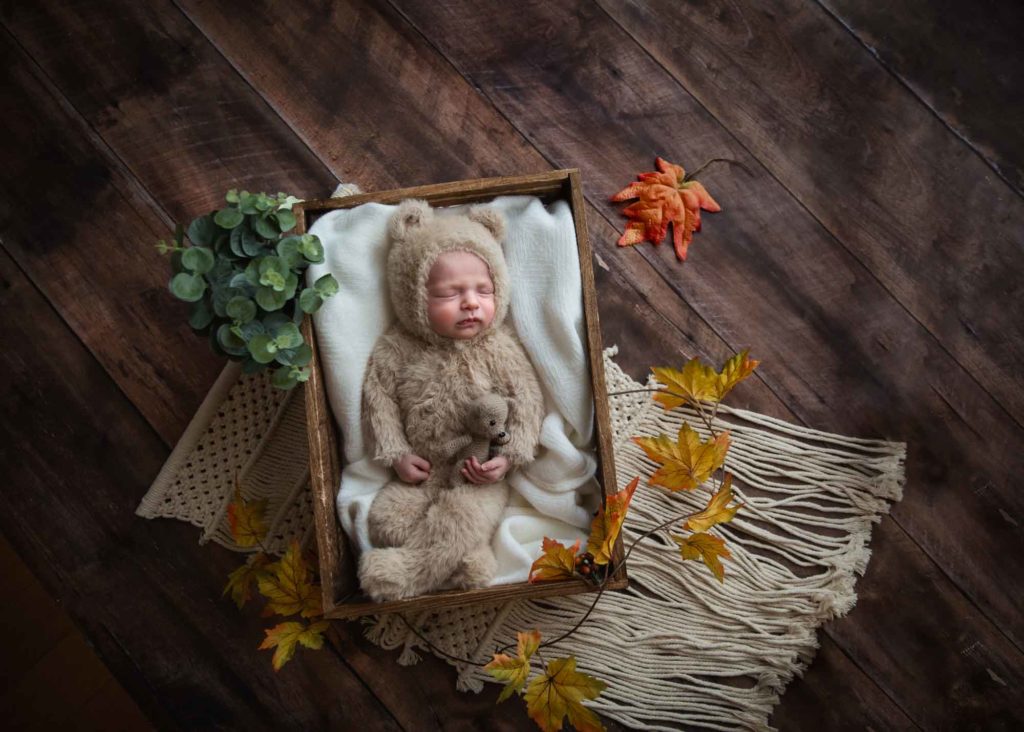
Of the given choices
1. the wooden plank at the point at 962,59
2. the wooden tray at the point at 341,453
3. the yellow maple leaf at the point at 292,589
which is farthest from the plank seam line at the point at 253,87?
the wooden plank at the point at 962,59

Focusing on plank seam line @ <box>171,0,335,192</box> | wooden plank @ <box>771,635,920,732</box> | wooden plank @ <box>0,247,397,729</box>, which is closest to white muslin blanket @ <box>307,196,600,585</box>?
plank seam line @ <box>171,0,335,192</box>

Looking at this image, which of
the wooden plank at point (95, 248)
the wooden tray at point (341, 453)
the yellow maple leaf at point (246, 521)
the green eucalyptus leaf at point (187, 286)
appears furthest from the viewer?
the wooden plank at point (95, 248)

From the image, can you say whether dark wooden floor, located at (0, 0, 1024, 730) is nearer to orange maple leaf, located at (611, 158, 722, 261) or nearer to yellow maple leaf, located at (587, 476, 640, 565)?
orange maple leaf, located at (611, 158, 722, 261)

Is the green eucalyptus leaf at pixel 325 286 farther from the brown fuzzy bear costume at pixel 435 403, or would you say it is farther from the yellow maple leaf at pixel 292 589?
the yellow maple leaf at pixel 292 589

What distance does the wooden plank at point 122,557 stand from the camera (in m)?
1.20

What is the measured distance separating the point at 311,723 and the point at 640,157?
3.74 feet

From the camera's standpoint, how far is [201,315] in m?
0.96

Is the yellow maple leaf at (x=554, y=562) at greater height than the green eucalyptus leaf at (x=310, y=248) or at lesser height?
lesser

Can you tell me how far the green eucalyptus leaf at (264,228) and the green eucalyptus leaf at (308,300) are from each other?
0.29ft

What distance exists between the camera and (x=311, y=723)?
1188 mm

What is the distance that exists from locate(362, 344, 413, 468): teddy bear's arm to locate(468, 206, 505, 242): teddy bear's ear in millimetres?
248

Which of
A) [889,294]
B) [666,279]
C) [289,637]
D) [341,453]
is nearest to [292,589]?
[289,637]

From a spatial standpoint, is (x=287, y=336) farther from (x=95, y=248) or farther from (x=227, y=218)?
(x=95, y=248)

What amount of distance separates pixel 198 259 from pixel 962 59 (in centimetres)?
135
